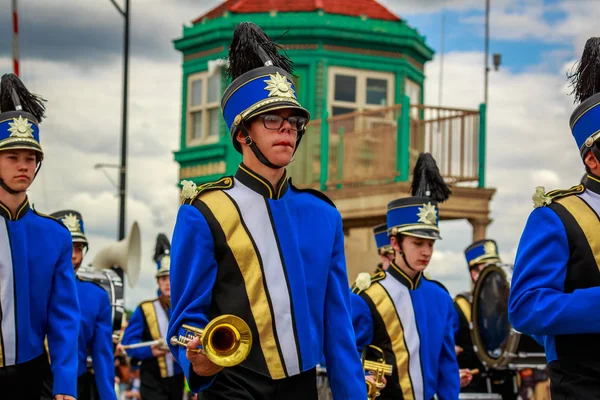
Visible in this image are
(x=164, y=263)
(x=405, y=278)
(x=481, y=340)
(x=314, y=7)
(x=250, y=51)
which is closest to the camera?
(x=250, y=51)

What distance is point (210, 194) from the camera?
217 inches

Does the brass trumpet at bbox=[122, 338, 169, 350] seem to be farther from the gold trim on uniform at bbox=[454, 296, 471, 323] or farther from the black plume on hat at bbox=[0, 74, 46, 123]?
the black plume on hat at bbox=[0, 74, 46, 123]

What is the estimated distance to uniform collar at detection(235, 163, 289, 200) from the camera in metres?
5.52

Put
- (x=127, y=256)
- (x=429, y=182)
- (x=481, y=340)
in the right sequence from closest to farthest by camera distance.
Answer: (x=429, y=182) → (x=481, y=340) → (x=127, y=256)

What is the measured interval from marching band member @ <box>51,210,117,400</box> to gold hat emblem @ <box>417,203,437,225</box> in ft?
8.51

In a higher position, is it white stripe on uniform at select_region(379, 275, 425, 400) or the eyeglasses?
the eyeglasses

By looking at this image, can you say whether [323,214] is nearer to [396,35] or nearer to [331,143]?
[331,143]

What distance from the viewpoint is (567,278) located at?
17.0 ft

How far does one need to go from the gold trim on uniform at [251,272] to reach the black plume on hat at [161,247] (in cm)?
1019

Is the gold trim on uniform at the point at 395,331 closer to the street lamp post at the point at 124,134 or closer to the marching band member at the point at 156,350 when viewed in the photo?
the marching band member at the point at 156,350

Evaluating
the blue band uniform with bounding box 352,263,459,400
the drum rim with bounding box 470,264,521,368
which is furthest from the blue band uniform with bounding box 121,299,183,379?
the blue band uniform with bounding box 352,263,459,400

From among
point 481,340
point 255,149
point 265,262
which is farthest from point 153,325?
point 265,262

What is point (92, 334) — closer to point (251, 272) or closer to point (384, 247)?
point (384, 247)

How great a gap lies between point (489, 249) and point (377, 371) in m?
6.48
